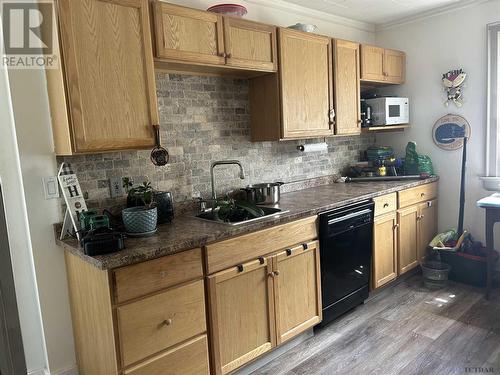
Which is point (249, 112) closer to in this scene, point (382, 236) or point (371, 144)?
point (382, 236)

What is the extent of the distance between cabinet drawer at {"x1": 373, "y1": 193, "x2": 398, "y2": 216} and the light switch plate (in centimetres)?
220

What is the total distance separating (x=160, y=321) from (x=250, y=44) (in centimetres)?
178

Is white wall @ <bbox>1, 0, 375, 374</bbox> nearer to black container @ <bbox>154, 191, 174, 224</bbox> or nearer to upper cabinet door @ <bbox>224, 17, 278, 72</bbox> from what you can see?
black container @ <bbox>154, 191, 174, 224</bbox>

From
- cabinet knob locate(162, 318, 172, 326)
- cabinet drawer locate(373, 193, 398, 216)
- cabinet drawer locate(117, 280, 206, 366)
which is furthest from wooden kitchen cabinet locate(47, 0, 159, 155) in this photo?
cabinet drawer locate(373, 193, 398, 216)

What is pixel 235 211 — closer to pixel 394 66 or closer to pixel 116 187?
pixel 116 187

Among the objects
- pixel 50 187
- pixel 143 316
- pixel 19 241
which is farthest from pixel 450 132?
pixel 19 241

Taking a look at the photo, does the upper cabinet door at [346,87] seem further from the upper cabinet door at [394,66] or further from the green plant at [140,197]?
the green plant at [140,197]

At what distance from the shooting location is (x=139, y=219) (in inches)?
76.6

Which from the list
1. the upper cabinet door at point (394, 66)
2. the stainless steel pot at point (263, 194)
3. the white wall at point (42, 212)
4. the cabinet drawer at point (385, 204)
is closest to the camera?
the white wall at point (42, 212)

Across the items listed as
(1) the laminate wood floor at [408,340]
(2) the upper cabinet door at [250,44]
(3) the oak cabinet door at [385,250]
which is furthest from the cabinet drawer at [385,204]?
(2) the upper cabinet door at [250,44]

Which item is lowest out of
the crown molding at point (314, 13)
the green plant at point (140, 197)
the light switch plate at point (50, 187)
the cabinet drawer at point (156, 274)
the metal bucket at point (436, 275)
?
the metal bucket at point (436, 275)

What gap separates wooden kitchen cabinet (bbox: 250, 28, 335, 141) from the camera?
2.72 metres

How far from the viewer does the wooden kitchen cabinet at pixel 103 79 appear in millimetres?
1800

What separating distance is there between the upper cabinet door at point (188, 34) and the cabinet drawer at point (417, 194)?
1932mm
